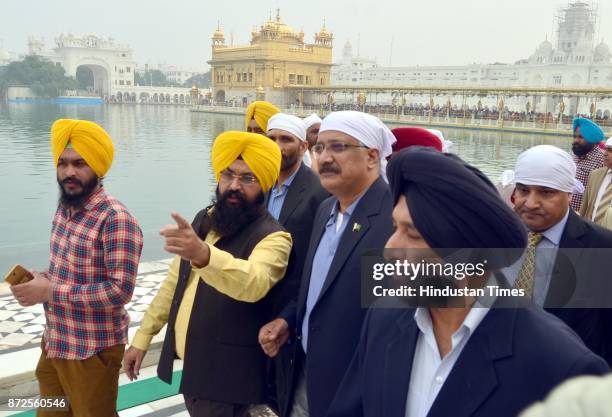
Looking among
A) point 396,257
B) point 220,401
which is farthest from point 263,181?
point 396,257

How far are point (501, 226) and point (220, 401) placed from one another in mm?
1153

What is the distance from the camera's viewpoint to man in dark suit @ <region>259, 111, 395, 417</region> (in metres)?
1.66

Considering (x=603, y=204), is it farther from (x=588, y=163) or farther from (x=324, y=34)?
(x=324, y=34)

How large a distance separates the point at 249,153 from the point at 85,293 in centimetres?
76

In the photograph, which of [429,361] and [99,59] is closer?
[429,361]

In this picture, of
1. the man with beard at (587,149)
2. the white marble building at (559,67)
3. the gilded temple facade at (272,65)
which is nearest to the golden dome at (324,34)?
the gilded temple facade at (272,65)

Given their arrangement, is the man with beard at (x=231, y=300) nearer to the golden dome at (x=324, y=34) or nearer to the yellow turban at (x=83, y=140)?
the yellow turban at (x=83, y=140)

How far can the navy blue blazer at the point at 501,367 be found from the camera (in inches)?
34.5

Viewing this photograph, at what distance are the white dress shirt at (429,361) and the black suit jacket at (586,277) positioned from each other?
824mm

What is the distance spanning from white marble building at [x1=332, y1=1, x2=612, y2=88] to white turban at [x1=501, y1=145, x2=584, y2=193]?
64.1 meters

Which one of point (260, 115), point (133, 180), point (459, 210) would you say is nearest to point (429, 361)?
point (459, 210)

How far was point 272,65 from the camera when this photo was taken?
4519cm

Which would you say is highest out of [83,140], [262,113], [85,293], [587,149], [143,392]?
[262,113]

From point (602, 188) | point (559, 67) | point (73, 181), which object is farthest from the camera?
point (559, 67)
